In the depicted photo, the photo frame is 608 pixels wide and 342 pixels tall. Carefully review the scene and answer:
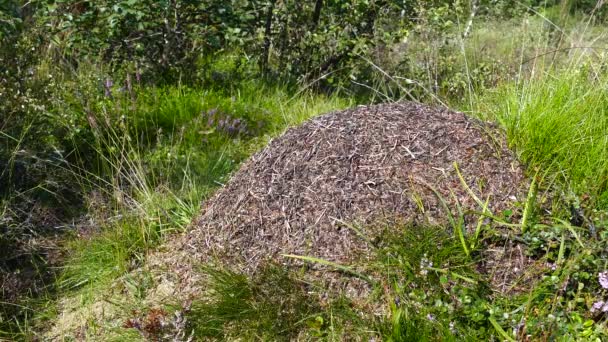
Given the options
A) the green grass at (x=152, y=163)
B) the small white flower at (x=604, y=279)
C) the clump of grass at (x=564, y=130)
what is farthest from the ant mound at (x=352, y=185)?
the small white flower at (x=604, y=279)

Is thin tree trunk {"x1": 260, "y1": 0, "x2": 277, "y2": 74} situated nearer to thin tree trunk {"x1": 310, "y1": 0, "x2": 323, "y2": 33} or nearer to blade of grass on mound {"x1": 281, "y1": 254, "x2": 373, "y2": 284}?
thin tree trunk {"x1": 310, "y1": 0, "x2": 323, "y2": 33}

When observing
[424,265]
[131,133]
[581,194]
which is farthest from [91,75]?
[581,194]

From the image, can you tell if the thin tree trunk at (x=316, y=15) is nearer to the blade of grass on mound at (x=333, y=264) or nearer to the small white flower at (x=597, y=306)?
the blade of grass on mound at (x=333, y=264)

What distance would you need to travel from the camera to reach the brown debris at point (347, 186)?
115 inches

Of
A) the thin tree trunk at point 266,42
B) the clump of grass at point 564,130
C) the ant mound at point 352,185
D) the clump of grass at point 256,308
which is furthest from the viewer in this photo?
the thin tree trunk at point 266,42

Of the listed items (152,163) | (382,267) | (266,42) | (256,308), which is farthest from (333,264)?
(266,42)

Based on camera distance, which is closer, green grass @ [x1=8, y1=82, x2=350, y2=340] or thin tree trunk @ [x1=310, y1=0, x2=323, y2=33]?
green grass @ [x1=8, y1=82, x2=350, y2=340]

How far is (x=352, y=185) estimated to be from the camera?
3.03 meters

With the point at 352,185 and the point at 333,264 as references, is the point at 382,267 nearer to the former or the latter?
the point at 333,264

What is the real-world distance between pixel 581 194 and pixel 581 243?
21.0 inches

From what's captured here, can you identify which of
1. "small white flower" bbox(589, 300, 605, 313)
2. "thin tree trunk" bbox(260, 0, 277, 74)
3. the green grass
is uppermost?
"small white flower" bbox(589, 300, 605, 313)

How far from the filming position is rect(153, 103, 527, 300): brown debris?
2.91 meters

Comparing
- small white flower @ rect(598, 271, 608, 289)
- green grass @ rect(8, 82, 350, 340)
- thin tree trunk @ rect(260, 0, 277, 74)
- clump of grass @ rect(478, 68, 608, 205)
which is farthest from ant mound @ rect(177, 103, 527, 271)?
thin tree trunk @ rect(260, 0, 277, 74)

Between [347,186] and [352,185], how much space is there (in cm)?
2
